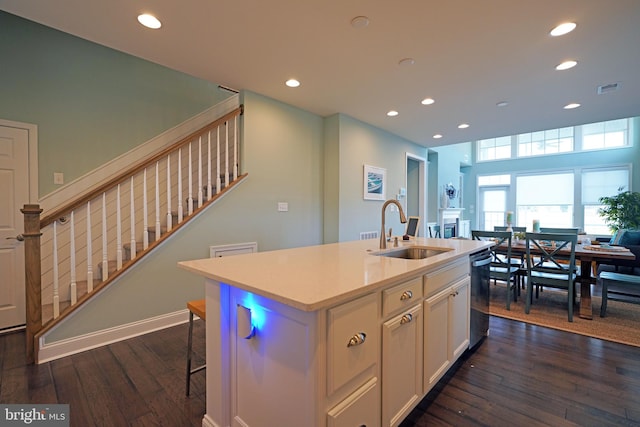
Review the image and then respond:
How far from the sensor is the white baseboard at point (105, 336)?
2257 millimetres

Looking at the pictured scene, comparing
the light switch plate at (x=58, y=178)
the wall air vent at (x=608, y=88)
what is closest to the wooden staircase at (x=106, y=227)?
A: the light switch plate at (x=58, y=178)

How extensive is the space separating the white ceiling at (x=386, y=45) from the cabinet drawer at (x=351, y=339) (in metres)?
2.02

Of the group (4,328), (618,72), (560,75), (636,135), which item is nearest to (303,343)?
(4,328)

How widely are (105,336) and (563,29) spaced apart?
4.59 metres

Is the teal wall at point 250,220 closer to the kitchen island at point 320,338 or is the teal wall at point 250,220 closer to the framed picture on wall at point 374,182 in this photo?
the framed picture on wall at point 374,182

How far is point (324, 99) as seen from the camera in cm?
373

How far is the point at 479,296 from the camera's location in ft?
8.13

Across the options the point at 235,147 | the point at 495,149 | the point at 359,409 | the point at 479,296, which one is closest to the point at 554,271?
the point at 479,296

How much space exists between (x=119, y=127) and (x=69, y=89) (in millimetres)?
555

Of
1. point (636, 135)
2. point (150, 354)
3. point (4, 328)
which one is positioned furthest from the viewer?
point (636, 135)

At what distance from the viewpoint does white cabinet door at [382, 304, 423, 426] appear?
136 cm

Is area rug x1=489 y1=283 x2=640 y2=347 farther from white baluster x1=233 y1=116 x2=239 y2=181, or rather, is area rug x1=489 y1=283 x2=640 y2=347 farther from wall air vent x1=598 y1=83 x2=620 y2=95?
white baluster x1=233 y1=116 x2=239 y2=181

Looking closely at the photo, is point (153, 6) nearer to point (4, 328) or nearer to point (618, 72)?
point (4, 328)

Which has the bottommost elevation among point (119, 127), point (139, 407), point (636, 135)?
point (139, 407)
